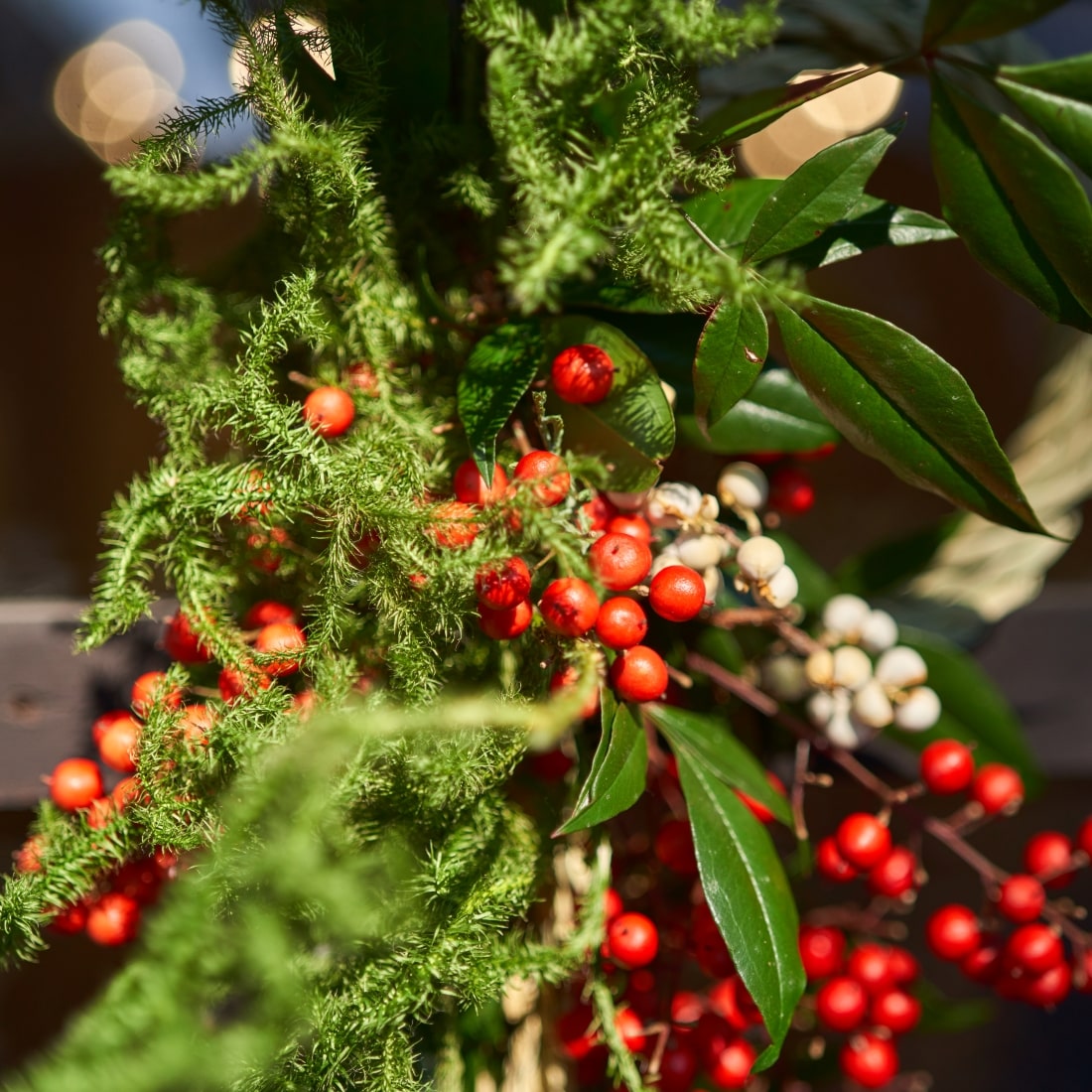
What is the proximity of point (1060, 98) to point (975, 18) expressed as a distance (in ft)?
0.13

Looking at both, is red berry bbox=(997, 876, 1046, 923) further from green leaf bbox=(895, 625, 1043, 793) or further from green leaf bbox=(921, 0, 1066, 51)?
green leaf bbox=(921, 0, 1066, 51)

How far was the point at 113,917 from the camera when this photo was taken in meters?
0.36

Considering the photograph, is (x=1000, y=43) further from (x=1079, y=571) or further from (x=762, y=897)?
(x=1079, y=571)

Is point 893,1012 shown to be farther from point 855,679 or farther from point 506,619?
point 506,619

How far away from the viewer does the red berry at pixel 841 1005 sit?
18.6 inches

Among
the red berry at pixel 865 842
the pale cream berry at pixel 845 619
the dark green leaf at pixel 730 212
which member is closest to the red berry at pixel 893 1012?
the red berry at pixel 865 842

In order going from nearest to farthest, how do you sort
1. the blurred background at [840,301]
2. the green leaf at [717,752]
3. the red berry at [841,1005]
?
1. the green leaf at [717,752]
2. the red berry at [841,1005]
3. the blurred background at [840,301]

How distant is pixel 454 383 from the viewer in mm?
355

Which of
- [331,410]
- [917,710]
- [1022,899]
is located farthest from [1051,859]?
[331,410]

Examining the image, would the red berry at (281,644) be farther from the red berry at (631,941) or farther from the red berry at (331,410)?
the red berry at (631,941)

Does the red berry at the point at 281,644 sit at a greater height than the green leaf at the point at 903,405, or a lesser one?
greater

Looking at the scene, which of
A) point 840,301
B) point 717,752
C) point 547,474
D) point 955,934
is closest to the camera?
point 547,474

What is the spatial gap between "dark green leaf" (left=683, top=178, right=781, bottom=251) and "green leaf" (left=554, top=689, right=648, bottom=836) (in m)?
0.17

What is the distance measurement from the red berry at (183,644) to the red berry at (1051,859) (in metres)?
0.46
